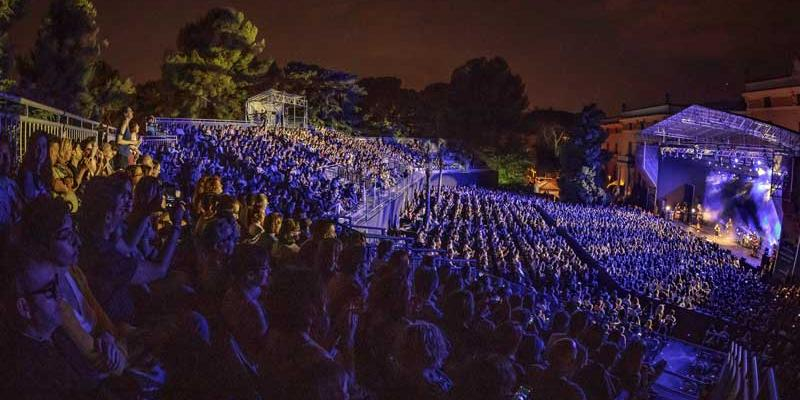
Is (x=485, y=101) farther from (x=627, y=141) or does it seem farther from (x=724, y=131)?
(x=724, y=131)

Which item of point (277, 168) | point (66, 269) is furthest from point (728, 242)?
point (66, 269)

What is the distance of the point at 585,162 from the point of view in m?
41.9

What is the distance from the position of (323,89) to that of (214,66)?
10.7 metres

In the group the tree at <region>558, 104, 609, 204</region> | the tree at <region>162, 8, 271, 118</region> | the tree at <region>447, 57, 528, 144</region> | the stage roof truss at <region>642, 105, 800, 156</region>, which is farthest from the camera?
the tree at <region>447, 57, 528, 144</region>

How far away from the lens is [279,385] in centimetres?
199

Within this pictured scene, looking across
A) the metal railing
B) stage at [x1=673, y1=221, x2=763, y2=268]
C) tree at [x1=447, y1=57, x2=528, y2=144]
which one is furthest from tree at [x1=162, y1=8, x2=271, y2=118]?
stage at [x1=673, y1=221, x2=763, y2=268]

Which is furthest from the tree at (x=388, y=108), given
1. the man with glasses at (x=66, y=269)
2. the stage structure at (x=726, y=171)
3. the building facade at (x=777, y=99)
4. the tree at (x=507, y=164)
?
the man with glasses at (x=66, y=269)

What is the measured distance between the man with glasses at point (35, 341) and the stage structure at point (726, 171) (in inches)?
855

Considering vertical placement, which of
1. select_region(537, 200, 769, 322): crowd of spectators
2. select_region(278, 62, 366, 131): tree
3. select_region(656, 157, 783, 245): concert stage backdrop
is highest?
select_region(278, 62, 366, 131): tree

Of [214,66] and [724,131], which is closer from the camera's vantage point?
[724,131]

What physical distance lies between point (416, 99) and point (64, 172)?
186ft

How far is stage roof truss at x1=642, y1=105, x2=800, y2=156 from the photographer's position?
21.6 m

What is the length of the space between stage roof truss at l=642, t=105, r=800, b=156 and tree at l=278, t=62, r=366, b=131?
2145 centimetres

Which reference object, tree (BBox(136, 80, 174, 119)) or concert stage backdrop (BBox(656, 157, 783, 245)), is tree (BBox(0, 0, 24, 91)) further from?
concert stage backdrop (BBox(656, 157, 783, 245))
